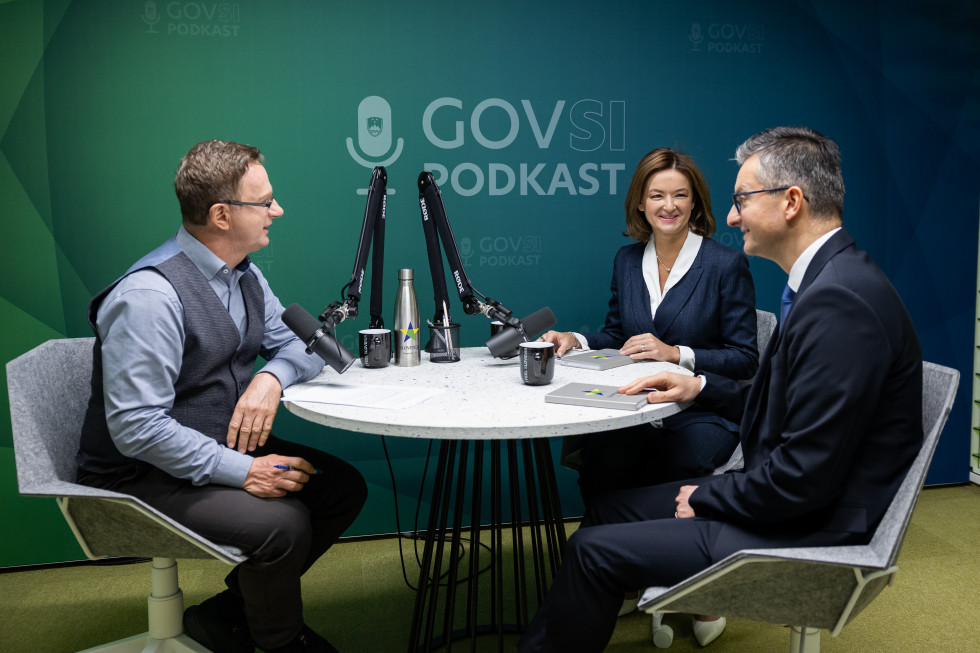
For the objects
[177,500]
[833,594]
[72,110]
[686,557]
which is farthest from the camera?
Answer: [72,110]

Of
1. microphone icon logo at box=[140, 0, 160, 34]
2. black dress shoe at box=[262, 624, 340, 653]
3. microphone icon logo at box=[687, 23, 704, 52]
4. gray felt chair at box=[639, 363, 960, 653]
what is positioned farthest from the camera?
microphone icon logo at box=[687, 23, 704, 52]

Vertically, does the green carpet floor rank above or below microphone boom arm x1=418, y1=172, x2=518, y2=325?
below

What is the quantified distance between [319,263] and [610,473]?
1.44 meters

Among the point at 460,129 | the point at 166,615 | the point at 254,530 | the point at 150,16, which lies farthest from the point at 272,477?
the point at 150,16

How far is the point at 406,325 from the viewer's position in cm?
237

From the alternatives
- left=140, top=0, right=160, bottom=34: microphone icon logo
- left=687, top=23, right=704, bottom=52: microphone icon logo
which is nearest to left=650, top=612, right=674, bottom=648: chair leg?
left=687, top=23, right=704, bottom=52: microphone icon logo

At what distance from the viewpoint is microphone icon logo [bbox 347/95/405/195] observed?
3086mm

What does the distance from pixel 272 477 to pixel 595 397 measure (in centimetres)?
81

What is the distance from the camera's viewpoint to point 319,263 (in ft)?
10.2

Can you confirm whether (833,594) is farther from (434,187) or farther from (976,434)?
(976,434)

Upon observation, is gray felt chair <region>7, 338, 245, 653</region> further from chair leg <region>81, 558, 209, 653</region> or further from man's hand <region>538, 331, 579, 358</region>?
man's hand <region>538, 331, 579, 358</region>

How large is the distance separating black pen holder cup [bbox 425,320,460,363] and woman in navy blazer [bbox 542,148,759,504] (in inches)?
13.5

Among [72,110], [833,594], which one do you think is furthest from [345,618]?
[72,110]

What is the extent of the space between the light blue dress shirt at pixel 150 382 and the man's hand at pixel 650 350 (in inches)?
46.2
